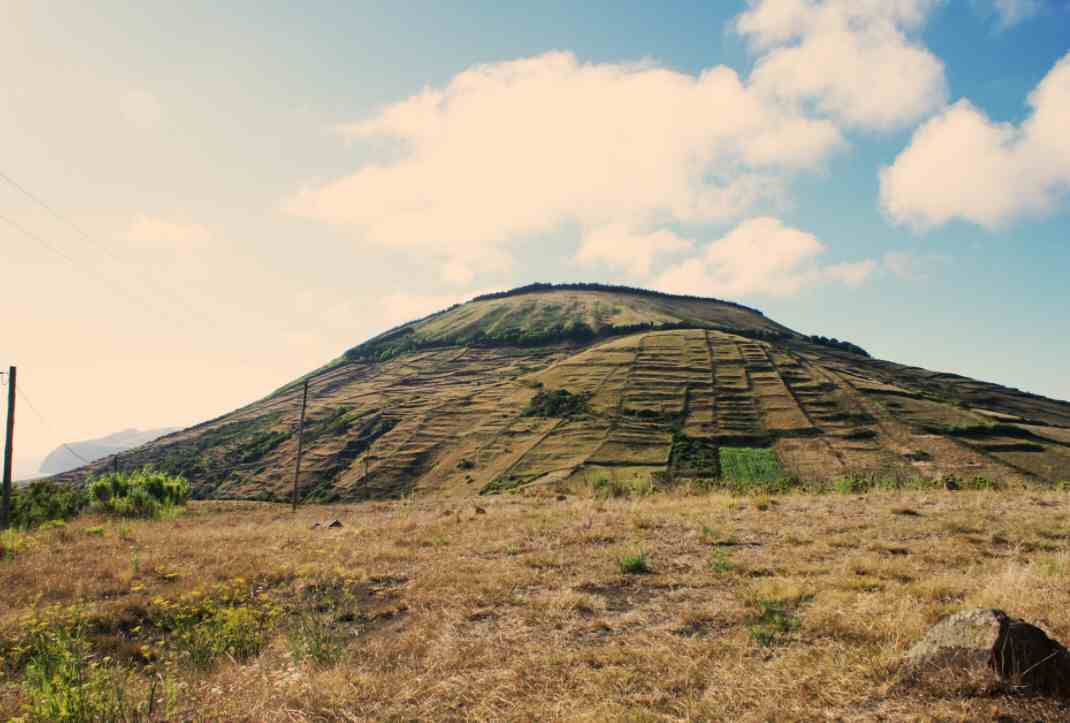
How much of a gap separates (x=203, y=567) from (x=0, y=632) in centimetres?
418

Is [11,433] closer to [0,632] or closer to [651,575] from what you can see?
[0,632]

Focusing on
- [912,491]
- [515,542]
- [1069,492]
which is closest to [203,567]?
[515,542]

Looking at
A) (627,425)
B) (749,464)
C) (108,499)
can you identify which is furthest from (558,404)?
(108,499)

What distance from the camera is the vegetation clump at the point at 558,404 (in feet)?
333

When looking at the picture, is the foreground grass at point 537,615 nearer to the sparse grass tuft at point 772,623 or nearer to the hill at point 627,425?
the sparse grass tuft at point 772,623

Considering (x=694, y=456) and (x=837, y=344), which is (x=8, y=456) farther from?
(x=837, y=344)

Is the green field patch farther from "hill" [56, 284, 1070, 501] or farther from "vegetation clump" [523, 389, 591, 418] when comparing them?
"vegetation clump" [523, 389, 591, 418]

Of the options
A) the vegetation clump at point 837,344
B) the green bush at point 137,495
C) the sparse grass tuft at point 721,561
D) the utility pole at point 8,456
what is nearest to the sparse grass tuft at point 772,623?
the sparse grass tuft at point 721,561

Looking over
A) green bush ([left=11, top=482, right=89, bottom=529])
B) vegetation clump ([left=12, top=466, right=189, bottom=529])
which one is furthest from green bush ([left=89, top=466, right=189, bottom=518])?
green bush ([left=11, top=482, right=89, bottom=529])

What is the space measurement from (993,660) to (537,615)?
586 cm

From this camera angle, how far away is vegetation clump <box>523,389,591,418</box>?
101m

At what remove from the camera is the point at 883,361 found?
152 meters

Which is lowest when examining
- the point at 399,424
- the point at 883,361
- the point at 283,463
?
the point at 283,463

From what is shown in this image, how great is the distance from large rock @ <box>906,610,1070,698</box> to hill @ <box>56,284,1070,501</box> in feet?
160
